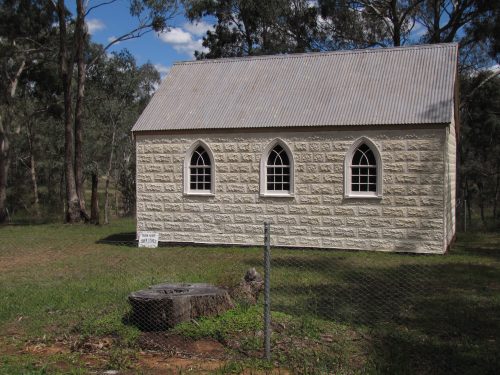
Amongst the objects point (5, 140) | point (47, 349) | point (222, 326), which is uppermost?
point (5, 140)

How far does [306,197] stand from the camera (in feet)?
56.2

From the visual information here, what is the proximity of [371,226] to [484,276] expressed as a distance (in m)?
4.10

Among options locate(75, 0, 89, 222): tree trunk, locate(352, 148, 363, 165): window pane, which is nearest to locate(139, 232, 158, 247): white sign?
locate(352, 148, 363, 165): window pane

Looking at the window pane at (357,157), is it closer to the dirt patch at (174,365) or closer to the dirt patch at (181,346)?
the dirt patch at (181,346)

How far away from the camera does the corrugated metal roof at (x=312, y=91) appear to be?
1666 cm

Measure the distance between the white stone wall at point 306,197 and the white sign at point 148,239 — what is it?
1.78 ft

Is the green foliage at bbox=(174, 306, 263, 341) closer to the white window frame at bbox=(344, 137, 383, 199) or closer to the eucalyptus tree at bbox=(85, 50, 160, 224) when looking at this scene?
the white window frame at bbox=(344, 137, 383, 199)

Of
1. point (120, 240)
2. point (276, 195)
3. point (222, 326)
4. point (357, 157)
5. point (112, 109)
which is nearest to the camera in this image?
point (222, 326)

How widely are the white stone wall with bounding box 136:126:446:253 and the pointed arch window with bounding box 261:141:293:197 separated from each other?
22 cm

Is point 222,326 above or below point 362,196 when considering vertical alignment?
below

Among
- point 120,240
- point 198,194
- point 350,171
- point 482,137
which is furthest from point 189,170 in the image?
point 482,137

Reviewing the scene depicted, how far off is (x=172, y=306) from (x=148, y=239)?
1044 cm

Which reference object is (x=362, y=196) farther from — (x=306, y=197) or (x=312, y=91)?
(x=312, y=91)

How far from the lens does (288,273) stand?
1305 cm
